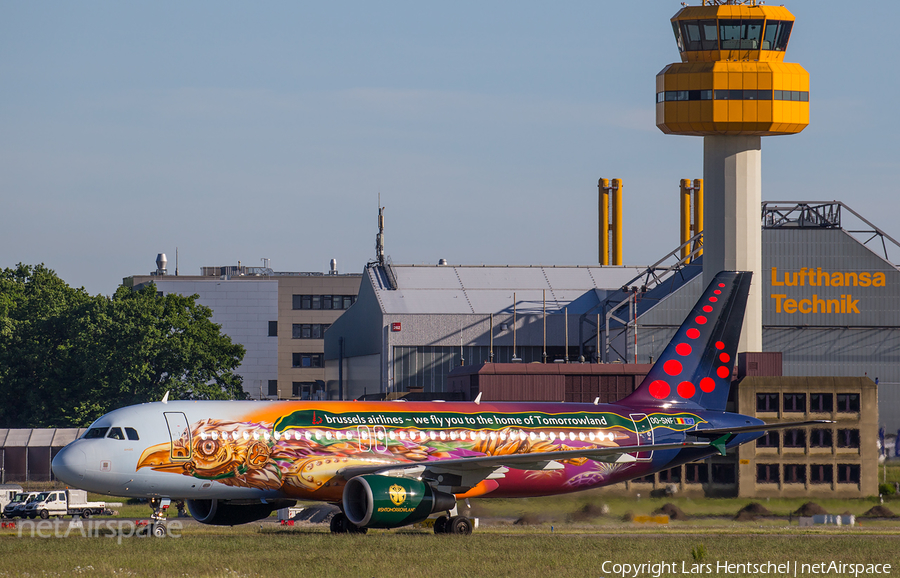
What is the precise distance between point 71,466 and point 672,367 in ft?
72.7

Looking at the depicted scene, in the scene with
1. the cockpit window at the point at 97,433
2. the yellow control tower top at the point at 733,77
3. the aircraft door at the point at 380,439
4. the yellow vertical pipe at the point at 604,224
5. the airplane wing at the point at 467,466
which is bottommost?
the airplane wing at the point at 467,466

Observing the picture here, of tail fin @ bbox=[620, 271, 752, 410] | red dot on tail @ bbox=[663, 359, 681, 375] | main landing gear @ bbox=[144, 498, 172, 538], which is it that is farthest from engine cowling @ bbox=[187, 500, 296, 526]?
red dot on tail @ bbox=[663, 359, 681, 375]

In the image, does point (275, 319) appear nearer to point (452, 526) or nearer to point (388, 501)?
point (452, 526)

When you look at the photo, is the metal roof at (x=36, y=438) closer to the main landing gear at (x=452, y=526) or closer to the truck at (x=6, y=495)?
the truck at (x=6, y=495)

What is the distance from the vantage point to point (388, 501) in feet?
127

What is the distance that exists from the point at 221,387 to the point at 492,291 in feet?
85.2

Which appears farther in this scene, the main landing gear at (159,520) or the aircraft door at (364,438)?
the aircraft door at (364,438)

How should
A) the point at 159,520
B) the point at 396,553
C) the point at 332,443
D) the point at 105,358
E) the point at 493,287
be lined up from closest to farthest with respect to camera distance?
the point at 396,553, the point at 159,520, the point at 332,443, the point at 493,287, the point at 105,358

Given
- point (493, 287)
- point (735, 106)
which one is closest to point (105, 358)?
point (493, 287)

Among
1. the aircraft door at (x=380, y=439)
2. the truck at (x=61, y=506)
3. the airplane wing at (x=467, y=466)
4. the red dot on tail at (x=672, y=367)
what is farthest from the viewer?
the truck at (x=61, y=506)

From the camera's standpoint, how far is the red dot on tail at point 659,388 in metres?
47.2

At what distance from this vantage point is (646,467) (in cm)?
4541

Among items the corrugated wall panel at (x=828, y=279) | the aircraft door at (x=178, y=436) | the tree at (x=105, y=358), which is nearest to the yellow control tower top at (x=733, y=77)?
the corrugated wall panel at (x=828, y=279)

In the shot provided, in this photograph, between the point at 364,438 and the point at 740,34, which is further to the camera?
the point at 740,34
